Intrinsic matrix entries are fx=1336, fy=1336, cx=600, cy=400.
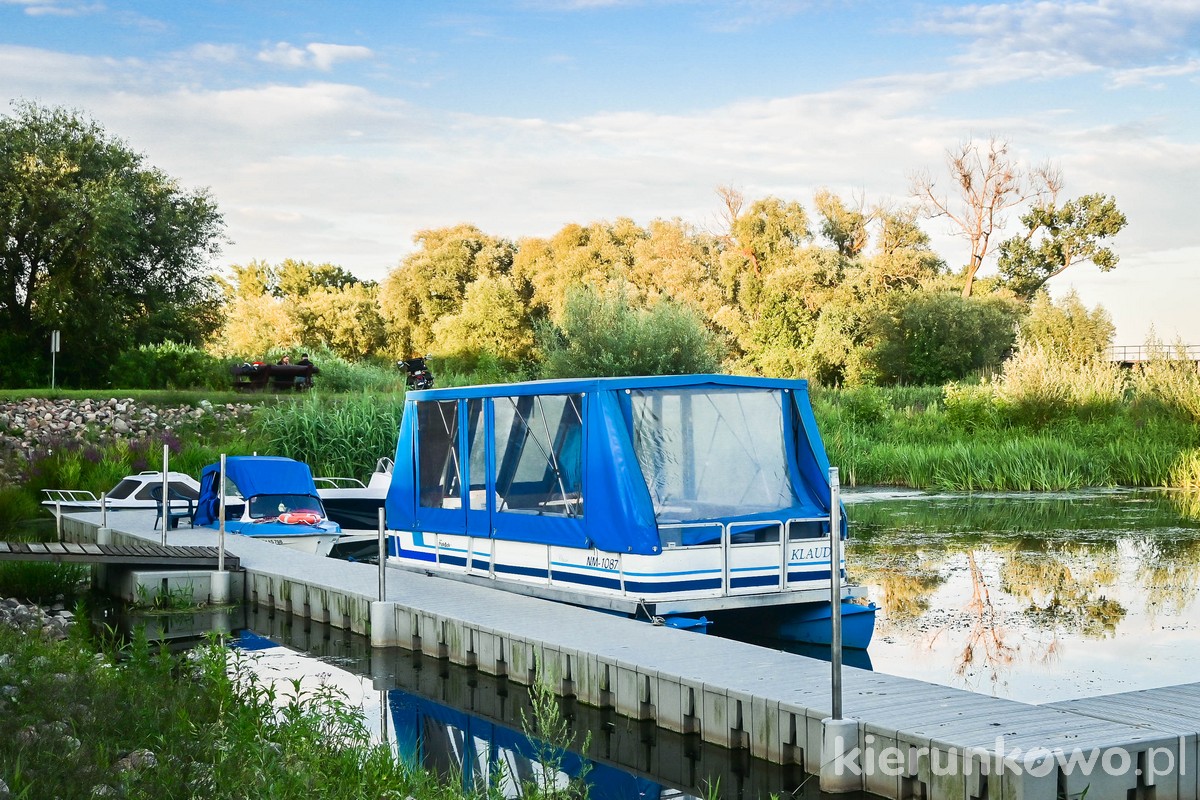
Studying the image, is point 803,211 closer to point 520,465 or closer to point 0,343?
point 0,343

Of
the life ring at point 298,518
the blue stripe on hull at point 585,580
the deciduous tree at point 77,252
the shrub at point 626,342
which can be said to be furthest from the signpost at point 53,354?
the blue stripe on hull at point 585,580

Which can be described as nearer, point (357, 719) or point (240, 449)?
point (357, 719)

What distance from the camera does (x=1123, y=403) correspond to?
33531 millimetres

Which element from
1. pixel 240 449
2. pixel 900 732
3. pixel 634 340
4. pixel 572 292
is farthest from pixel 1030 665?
pixel 572 292

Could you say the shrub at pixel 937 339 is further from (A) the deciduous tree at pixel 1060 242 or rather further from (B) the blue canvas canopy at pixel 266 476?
(B) the blue canvas canopy at pixel 266 476

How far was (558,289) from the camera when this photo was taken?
71438mm

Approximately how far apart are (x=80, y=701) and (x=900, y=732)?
193 inches

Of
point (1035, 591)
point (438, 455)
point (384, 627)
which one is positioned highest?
point (438, 455)

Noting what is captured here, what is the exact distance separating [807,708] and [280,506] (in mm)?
13589

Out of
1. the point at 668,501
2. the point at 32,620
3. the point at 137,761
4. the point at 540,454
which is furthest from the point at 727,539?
the point at 32,620

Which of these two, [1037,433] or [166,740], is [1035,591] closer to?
[166,740]

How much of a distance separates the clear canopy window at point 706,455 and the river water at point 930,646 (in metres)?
1.62

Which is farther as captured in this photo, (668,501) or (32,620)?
(32,620)

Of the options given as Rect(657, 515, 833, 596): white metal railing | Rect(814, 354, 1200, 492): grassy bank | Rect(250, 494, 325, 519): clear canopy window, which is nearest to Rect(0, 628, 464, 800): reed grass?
Rect(657, 515, 833, 596): white metal railing
